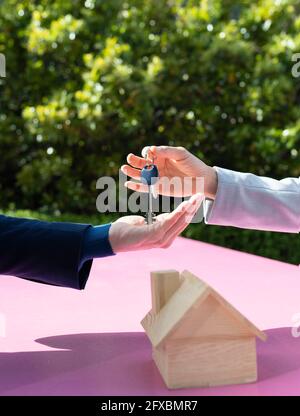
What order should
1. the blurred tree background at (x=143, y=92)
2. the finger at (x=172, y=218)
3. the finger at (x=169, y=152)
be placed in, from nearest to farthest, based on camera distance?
the finger at (x=172, y=218)
the finger at (x=169, y=152)
the blurred tree background at (x=143, y=92)

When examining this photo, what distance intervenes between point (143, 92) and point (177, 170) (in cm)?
330

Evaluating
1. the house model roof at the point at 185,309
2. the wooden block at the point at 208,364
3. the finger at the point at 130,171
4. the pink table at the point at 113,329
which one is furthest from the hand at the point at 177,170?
the wooden block at the point at 208,364

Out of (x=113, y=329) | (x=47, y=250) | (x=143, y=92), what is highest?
(x=143, y=92)

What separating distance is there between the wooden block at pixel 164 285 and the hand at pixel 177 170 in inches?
16.9

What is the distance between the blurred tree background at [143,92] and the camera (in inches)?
196

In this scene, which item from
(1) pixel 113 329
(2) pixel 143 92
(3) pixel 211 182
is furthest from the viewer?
(2) pixel 143 92

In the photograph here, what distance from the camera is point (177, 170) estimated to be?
1733 millimetres

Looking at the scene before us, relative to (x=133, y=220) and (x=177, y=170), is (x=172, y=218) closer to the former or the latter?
(x=133, y=220)

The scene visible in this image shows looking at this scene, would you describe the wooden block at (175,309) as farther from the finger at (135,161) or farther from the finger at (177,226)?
the finger at (135,161)

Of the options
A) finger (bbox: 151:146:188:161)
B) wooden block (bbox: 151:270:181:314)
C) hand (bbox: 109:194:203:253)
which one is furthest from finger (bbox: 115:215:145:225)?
finger (bbox: 151:146:188:161)

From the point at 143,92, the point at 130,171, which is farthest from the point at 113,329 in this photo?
the point at 143,92
